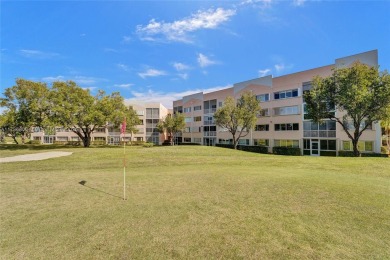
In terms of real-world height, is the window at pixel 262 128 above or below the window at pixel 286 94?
below

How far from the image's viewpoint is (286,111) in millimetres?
44844

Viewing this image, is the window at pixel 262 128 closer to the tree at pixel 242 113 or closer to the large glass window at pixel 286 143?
the large glass window at pixel 286 143

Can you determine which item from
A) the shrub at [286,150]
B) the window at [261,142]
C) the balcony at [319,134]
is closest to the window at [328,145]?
the balcony at [319,134]

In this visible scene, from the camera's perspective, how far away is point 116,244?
5.49 m

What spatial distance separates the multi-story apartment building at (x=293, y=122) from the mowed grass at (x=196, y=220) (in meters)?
29.5

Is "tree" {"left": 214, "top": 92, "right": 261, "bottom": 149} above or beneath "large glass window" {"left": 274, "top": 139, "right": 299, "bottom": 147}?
above

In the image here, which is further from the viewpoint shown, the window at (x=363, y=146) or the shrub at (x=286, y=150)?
the shrub at (x=286, y=150)

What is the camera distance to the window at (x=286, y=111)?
43250mm

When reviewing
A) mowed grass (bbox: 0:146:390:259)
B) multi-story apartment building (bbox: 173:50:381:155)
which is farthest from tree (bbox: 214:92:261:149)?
mowed grass (bbox: 0:146:390:259)

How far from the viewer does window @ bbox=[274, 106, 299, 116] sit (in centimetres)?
4325

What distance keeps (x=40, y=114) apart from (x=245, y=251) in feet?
150

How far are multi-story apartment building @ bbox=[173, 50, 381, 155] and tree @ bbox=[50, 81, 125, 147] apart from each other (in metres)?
30.0

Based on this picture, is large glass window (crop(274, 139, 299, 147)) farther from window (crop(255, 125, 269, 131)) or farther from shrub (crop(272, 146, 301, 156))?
window (crop(255, 125, 269, 131))

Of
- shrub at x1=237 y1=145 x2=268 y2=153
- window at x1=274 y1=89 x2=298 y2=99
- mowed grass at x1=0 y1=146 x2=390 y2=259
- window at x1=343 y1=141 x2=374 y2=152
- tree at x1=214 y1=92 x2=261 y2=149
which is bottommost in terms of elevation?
shrub at x1=237 y1=145 x2=268 y2=153
